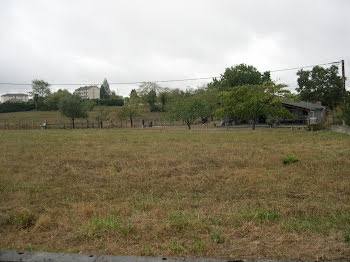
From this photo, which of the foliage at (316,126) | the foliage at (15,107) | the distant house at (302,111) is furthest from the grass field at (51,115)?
the foliage at (316,126)

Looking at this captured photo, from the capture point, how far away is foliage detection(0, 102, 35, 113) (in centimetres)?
6059

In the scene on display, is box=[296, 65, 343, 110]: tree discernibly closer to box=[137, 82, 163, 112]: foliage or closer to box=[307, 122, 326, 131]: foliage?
box=[307, 122, 326, 131]: foliage

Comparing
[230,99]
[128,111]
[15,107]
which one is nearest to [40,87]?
[15,107]

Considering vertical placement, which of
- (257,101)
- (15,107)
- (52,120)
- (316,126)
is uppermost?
(15,107)

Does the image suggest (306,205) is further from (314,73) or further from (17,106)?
(17,106)

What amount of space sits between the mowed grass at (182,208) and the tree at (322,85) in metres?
48.1

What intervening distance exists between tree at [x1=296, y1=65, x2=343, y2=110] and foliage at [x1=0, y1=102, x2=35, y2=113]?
62.8m

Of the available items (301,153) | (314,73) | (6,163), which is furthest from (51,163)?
(314,73)

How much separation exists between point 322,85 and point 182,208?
54.7 m

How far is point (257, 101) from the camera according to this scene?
2677 centimetres

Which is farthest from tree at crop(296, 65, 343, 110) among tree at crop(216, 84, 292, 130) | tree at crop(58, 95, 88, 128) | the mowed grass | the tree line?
the mowed grass

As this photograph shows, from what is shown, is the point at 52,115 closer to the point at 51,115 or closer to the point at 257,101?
the point at 51,115

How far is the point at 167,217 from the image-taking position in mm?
4055

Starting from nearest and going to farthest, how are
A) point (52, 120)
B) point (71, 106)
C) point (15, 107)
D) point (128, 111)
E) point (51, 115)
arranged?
point (71, 106), point (128, 111), point (52, 120), point (51, 115), point (15, 107)
